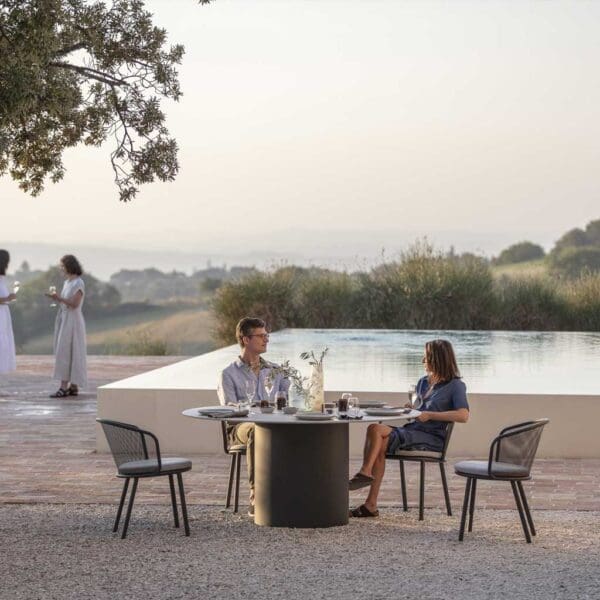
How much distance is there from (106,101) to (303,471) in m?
5.12

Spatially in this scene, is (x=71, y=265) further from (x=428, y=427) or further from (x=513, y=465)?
(x=513, y=465)

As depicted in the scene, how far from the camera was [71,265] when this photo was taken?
12812mm

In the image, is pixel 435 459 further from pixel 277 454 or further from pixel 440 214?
pixel 440 214

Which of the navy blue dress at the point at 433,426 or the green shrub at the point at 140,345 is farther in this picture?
the green shrub at the point at 140,345

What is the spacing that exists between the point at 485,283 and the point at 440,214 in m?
6.88

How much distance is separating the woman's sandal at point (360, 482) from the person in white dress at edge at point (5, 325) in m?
6.82

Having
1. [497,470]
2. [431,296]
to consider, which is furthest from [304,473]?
[431,296]

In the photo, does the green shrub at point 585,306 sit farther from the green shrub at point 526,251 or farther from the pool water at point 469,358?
the green shrub at point 526,251

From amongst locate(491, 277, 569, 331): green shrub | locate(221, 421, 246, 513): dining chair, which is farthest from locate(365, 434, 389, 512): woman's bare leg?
locate(491, 277, 569, 331): green shrub

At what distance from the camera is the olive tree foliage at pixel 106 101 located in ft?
33.0

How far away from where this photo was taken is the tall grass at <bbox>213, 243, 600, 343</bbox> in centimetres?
1994

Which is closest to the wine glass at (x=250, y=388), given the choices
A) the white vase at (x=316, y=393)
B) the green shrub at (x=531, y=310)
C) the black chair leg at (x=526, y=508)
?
the white vase at (x=316, y=393)

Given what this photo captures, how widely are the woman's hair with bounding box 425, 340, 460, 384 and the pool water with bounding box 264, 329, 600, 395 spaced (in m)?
2.52

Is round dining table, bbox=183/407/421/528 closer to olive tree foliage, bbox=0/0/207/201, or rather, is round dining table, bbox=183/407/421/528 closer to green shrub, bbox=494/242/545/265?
olive tree foliage, bbox=0/0/207/201
